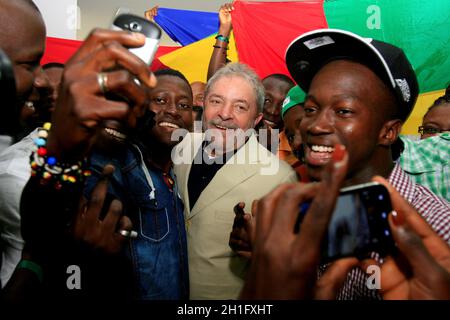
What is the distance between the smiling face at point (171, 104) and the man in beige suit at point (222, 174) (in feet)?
0.38

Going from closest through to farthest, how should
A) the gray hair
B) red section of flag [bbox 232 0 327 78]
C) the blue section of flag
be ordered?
1. the gray hair
2. red section of flag [bbox 232 0 327 78]
3. the blue section of flag

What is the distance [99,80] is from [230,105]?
57.8 inches

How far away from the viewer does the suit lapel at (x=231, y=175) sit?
1942mm

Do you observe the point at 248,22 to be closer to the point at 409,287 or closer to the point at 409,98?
the point at 409,98

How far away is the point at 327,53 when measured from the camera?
153cm

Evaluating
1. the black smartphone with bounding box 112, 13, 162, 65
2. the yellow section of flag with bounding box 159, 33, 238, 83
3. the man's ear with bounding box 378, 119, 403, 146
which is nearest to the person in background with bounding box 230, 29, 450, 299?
the man's ear with bounding box 378, 119, 403, 146

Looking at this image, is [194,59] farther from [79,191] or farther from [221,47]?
[79,191]

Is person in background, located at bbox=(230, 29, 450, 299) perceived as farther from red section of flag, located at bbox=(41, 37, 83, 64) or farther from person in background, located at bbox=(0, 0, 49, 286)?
red section of flag, located at bbox=(41, 37, 83, 64)

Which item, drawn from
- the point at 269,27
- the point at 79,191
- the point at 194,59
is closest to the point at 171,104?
the point at 79,191

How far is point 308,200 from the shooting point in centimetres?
82

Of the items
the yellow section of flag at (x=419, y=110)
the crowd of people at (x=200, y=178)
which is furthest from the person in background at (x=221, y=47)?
the yellow section of flag at (x=419, y=110)

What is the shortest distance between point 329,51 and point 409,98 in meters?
0.34

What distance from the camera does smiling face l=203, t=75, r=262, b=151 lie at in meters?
2.27

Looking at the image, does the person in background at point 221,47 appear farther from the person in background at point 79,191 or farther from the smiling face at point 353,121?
the person in background at point 79,191
